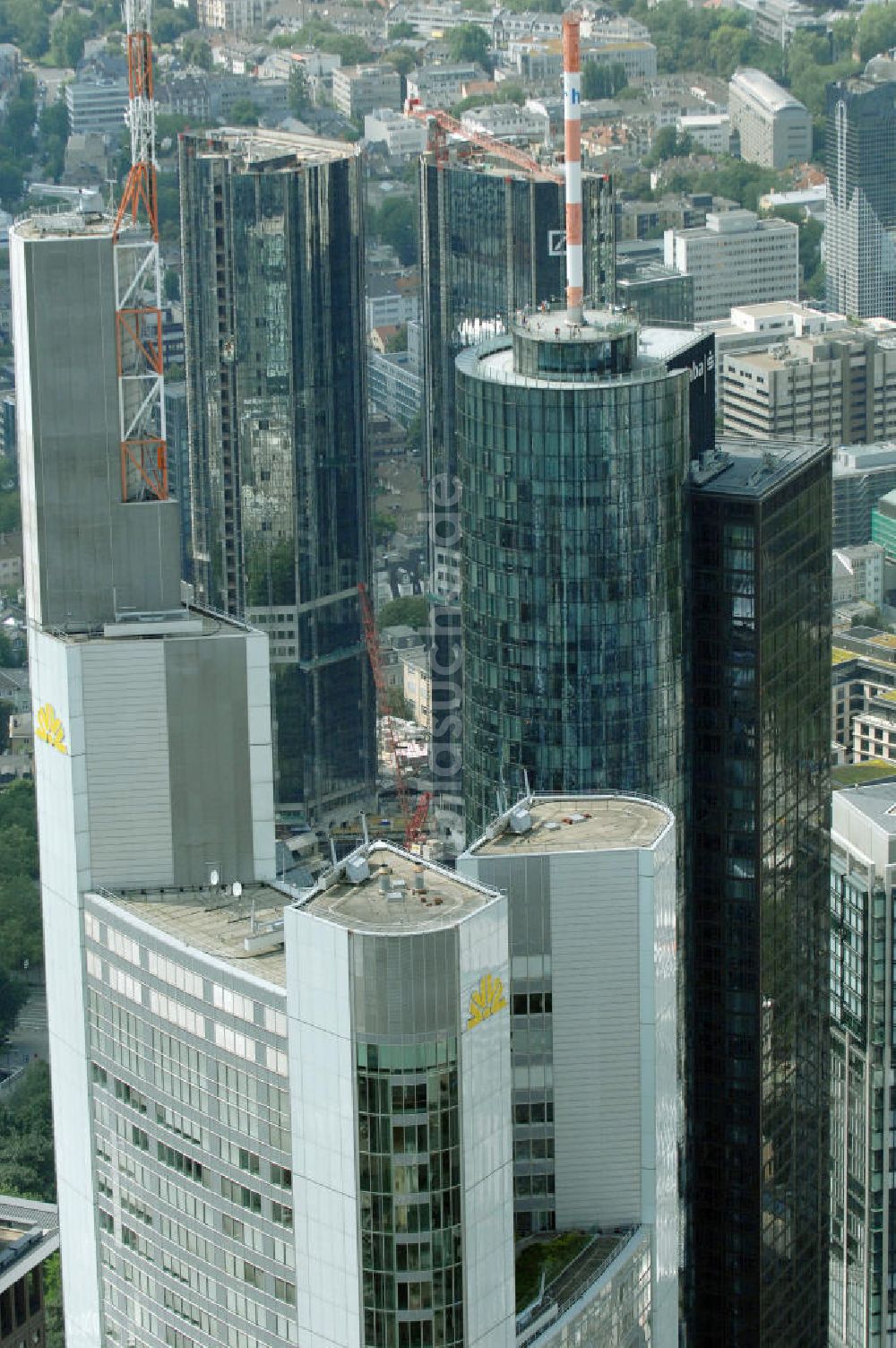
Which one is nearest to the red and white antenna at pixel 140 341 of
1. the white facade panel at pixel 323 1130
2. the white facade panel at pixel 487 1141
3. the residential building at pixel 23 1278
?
the white facade panel at pixel 323 1130

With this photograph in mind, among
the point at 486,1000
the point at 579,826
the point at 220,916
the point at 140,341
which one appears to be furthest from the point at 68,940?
the point at 486,1000

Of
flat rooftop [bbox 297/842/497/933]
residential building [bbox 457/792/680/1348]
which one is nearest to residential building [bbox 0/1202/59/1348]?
residential building [bbox 457/792/680/1348]

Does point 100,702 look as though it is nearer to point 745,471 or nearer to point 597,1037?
point 597,1037

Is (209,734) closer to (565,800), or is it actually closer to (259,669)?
(259,669)

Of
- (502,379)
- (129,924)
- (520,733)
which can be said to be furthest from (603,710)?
(129,924)

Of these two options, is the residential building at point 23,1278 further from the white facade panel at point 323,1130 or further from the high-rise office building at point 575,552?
the white facade panel at point 323,1130

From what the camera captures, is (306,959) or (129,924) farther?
(129,924)
